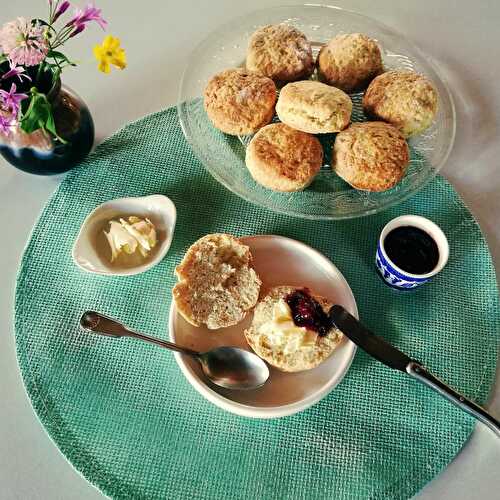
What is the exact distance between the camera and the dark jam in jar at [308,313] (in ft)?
3.42

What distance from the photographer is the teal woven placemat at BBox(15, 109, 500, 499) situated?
102 centimetres

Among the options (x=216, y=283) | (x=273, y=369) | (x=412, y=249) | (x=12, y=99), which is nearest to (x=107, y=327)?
(x=216, y=283)

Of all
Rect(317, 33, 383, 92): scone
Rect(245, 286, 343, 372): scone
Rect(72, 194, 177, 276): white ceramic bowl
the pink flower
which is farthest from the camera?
Rect(317, 33, 383, 92): scone

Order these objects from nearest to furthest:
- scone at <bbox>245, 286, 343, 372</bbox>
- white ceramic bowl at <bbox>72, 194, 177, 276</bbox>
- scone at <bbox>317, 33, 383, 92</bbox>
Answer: scone at <bbox>245, 286, 343, 372</bbox>
white ceramic bowl at <bbox>72, 194, 177, 276</bbox>
scone at <bbox>317, 33, 383, 92</bbox>

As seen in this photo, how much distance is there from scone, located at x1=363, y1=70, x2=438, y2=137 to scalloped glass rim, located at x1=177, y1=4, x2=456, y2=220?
0.07 meters

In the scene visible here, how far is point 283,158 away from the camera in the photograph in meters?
1.14

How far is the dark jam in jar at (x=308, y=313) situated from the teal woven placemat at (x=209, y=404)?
0.48ft

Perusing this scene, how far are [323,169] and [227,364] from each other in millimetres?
545

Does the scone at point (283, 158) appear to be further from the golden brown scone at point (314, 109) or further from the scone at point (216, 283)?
the scone at point (216, 283)

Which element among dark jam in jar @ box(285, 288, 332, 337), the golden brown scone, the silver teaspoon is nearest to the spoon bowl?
the silver teaspoon

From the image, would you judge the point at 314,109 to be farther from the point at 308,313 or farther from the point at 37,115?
the point at 37,115

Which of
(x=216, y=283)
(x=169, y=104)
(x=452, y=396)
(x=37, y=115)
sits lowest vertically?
(x=452, y=396)

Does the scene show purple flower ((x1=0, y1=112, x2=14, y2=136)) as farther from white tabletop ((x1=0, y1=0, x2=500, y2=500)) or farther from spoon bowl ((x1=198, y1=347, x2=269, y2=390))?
spoon bowl ((x1=198, y1=347, x2=269, y2=390))

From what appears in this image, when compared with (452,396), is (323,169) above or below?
above
